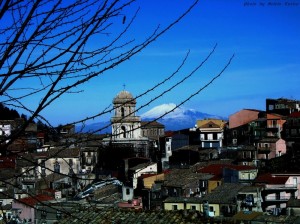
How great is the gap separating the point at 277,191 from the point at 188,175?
4986 millimetres

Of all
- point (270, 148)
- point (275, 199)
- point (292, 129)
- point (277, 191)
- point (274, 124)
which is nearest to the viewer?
point (277, 191)

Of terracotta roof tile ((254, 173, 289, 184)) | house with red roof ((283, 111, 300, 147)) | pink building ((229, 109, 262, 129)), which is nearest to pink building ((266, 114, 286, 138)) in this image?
house with red roof ((283, 111, 300, 147))

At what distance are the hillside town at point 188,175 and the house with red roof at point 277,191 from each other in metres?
0.04

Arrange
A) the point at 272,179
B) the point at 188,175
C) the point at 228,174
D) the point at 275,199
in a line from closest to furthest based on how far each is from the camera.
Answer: the point at 275,199
the point at 272,179
the point at 228,174
the point at 188,175

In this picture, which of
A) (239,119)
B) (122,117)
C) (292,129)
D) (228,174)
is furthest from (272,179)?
(122,117)

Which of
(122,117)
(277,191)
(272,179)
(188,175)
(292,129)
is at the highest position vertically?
(292,129)

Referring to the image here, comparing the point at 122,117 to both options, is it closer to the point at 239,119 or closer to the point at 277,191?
the point at 277,191

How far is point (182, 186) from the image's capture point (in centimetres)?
2503

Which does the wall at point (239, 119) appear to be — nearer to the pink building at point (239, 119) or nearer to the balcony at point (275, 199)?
the pink building at point (239, 119)

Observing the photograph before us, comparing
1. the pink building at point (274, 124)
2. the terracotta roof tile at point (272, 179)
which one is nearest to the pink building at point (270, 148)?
the pink building at point (274, 124)

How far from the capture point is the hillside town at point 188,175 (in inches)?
194

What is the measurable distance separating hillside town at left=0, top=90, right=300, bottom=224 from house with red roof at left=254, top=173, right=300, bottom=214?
0.04 meters

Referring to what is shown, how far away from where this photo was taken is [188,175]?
2698 cm

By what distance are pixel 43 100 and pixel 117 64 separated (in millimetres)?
343
